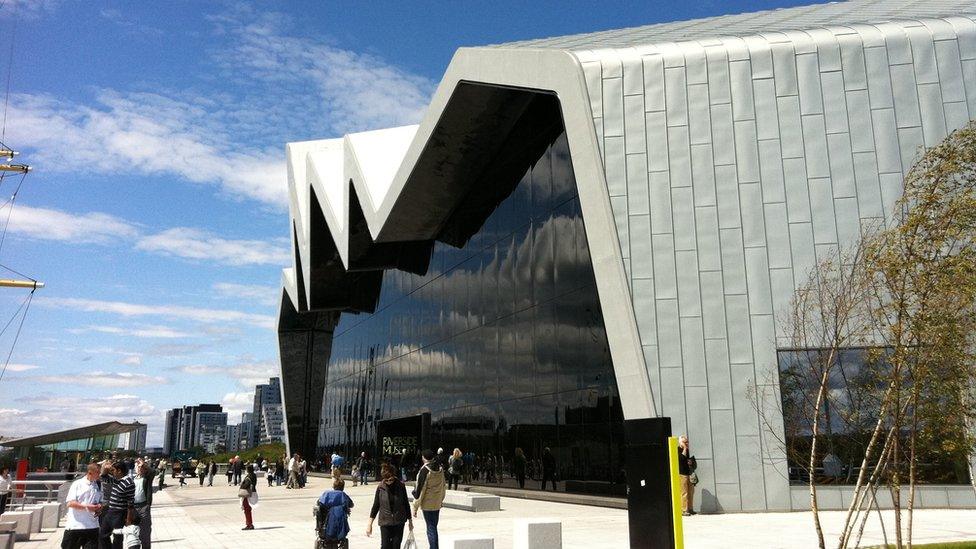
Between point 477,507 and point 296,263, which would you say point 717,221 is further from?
point 296,263

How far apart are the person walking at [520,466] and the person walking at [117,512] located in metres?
13.0

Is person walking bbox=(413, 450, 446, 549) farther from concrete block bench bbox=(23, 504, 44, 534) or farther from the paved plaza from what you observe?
concrete block bench bbox=(23, 504, 44, 534)

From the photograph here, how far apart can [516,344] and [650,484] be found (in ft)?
44.6

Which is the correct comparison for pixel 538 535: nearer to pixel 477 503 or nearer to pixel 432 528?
pixel 432 528

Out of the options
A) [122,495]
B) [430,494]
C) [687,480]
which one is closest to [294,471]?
[687,480]

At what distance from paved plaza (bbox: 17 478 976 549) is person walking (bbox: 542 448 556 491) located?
63 centimetres

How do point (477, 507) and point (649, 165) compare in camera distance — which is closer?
point (649, 165)

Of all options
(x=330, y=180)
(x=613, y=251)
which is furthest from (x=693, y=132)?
(x=330, y=180)

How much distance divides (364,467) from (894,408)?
28.4m

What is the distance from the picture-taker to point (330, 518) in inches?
325

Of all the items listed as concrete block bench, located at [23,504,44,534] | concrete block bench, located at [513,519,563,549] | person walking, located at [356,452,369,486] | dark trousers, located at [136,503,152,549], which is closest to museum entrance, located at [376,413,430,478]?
person walking, located at [356,452,369,486]

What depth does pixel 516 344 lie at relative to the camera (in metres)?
22.2

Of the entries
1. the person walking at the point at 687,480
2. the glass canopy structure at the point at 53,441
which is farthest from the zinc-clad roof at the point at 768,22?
the glass canopy structure at the point at 53,441

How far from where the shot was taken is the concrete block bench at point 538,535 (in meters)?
9.93
